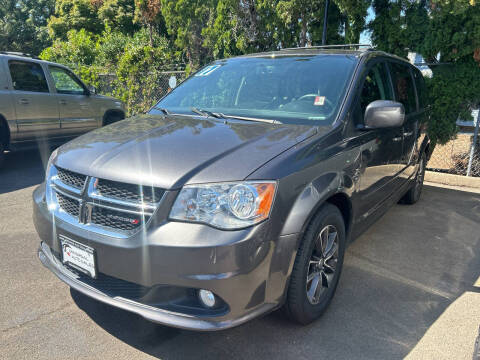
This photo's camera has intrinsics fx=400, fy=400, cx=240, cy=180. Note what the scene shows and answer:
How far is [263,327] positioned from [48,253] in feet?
4.95

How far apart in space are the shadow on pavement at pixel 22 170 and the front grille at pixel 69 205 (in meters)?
3.44

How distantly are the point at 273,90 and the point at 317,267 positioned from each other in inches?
58.3

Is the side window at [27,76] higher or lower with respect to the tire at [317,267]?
higher

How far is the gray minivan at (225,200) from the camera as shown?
2033 mm

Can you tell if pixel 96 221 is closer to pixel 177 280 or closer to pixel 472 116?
pixel 177 280

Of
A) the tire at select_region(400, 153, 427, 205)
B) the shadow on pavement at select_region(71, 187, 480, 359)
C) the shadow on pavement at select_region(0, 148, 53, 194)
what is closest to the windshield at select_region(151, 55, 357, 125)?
the shadow on pavement at select_region(71, 187, 480, 359)

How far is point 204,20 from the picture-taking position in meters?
13.3

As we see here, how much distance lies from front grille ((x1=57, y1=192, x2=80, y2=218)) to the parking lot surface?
76 centimetres

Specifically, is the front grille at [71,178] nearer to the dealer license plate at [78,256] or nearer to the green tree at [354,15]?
the dealer license plate at [78,256]

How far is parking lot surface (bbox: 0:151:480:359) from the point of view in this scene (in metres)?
2.39

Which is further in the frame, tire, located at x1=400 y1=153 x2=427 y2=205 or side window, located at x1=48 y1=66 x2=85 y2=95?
side window, located at x1=48 y1=66 x2=85 y2=95

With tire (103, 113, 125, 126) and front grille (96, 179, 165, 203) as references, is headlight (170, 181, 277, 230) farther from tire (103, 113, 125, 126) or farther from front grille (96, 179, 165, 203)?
tire (103, 113, 125, 126)

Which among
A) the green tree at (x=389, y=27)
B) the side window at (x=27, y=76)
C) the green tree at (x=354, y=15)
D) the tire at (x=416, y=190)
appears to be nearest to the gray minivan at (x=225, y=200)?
the tire at (x=416, y=190)

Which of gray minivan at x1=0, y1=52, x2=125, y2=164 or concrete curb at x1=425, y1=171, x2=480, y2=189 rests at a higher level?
gray minivan at x1=0, y1=52, x2=125, y2=164
